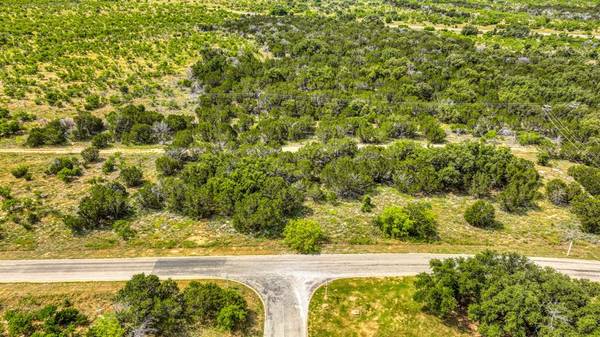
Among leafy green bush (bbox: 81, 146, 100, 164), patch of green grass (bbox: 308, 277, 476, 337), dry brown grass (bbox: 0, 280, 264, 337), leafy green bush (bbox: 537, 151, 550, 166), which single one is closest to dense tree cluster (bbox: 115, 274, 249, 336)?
dry brown grass (bbox: 0, 280, 264, 337)

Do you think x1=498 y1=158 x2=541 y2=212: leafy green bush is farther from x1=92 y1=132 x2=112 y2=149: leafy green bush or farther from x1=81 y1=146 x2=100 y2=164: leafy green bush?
x1=92 y1=132 x2=112 y2=149: leafy green bush

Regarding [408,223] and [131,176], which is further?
[131,176]

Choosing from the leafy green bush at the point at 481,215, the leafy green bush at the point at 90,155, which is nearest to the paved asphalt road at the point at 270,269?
the leafy green bush at the point at 481,215

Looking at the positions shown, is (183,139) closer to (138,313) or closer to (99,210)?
(99,210)

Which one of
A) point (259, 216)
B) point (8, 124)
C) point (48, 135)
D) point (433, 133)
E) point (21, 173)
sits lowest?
point (259, 216)

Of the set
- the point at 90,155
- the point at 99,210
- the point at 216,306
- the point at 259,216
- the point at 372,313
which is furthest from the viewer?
the point at 90,155

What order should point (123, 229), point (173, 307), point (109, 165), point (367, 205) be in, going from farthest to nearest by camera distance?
1. point (109, 165)
2. point (367, 205)
3. point (123, 229)
4. point (173, 307)

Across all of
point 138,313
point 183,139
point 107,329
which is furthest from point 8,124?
point 138,313

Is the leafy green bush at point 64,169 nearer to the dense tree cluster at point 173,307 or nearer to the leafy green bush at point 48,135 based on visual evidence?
the leafy green bush at point 48,135
